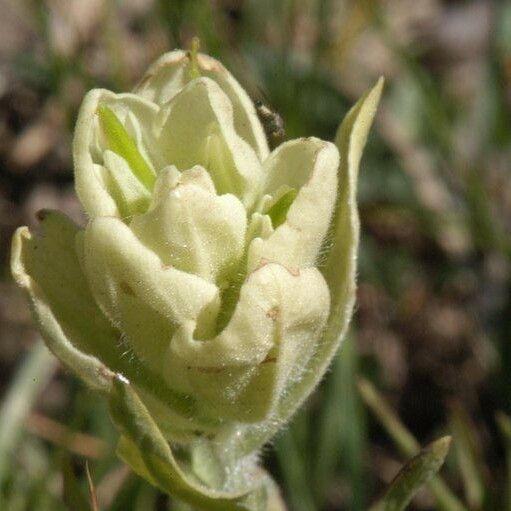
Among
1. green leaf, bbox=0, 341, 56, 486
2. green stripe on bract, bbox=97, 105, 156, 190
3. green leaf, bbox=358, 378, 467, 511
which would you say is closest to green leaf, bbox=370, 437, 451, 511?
green leaf, bbox=358, 378, 467, 511

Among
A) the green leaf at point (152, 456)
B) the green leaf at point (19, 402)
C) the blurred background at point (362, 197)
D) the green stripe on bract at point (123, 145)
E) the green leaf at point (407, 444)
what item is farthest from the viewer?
the blurred background at point (362, 197)

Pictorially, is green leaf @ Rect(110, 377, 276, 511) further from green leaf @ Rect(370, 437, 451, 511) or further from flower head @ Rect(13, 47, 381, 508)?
green leaf @ Rect(370, 437, 451, 511)

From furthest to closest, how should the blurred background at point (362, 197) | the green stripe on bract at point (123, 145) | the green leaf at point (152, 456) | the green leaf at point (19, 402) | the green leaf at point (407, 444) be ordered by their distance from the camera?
the blurred background at point (362, 197) → the green leaf at point (19, 402) → the green leaf at point (407, 444) → the green stripe on bract at point (123, 145) → the green leaf at point (152, 456)

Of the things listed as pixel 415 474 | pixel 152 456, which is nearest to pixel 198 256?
pixel 152 456

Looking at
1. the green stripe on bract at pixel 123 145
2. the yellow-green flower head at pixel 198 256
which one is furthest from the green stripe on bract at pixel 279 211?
the green stripe on bract at pixel 123 145

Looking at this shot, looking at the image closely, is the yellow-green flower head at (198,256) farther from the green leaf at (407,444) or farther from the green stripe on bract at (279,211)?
the green leaf at (407,444)

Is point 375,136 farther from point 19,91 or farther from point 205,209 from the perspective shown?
point 205,209

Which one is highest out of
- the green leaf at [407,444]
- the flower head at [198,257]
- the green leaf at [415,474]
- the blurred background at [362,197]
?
the flower head at [198,257]
